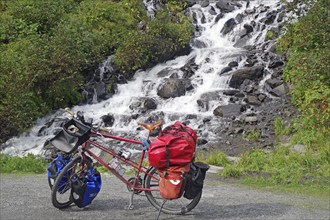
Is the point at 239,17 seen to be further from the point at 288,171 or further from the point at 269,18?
the point at 288,171

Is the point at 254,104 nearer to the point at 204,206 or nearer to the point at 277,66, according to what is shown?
the point at 277,66

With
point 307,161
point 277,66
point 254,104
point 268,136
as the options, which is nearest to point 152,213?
point 307,161

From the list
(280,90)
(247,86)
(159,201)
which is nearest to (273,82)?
(280,90)

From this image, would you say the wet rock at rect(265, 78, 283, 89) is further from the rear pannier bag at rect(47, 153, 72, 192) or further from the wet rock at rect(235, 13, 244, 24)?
the rear pannier bag at rect(47, 153, 72, 192)

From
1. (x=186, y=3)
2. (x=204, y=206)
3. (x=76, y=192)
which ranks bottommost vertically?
(x=204, y=206)

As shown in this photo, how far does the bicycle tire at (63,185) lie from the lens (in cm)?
637

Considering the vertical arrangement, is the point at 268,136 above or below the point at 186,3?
below

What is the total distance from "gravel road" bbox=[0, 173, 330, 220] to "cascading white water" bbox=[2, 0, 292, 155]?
6.67 metres

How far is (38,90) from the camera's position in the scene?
16656 mm

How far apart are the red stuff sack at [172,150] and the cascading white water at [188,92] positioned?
341 inches

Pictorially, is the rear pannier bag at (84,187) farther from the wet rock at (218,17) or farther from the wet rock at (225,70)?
the wet rock at (218,17)

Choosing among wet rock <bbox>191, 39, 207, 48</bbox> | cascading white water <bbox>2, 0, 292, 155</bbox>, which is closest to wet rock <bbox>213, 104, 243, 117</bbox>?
cascading white water <bbox>2, 0, 292, 155</bbox>

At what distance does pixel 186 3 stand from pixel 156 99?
828cm

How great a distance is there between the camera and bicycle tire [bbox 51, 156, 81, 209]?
20.9 ft
